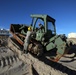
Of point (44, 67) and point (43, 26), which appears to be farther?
point (43, 26)

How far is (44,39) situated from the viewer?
8.94m

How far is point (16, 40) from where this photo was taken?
33.6 ft

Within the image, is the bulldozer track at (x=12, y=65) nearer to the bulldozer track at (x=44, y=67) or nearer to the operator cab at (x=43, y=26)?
the bulldozer track at (x=44, y=67)

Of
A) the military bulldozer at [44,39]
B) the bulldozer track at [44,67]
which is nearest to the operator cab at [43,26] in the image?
the military bulldozer at [44,39]

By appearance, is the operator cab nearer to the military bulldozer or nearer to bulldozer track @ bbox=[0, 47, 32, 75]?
the military bulldozer

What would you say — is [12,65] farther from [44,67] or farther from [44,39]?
[44,39]

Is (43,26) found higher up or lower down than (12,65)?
higher up

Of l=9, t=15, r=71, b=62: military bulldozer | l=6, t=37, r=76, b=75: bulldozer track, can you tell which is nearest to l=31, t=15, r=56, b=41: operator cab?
l=9, t=15, r=71, b=62: military bulldozer

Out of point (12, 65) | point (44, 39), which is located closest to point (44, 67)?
point (12, 65)

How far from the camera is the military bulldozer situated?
26.7ft

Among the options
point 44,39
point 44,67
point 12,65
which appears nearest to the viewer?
point 44,67

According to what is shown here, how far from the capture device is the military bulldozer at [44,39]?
320 inches

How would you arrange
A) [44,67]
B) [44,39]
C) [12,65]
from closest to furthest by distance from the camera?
[44,67] < [12,65] < [44,39]

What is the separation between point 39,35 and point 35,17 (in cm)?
120
